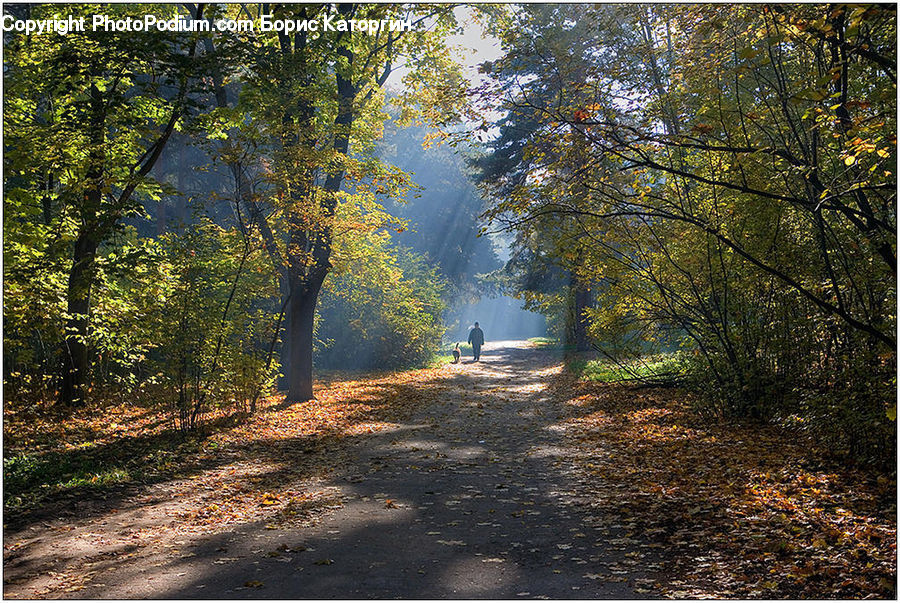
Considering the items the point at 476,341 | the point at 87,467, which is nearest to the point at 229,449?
the point at 87,467

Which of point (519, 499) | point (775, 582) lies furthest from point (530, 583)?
point (519, 499)

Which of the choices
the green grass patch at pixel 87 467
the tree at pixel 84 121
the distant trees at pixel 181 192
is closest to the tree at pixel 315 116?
the distant trees at pixel 181 192

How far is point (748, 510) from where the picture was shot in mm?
5766

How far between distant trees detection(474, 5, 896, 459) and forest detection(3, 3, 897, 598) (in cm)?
6

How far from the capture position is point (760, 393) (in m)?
9.57

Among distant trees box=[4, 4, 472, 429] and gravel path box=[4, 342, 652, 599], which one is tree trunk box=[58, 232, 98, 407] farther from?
gravel path box=[4, 342, 652, 599]

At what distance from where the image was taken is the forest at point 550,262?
561 cm

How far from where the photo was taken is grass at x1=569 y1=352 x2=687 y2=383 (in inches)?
565

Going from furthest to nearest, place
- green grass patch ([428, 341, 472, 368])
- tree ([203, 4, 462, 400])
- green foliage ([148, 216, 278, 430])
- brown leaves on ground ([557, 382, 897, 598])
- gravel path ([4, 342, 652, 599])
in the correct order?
1. green grass patch ([428, 341, 472, 368])
2. tree ([203, 4, 462, 400])
3. green foliage ([148, 216, 278, 430])
4. gravel path ([4, 342, 652, 599])
5. brown leaves on ground ([557, 382, 897, 598])

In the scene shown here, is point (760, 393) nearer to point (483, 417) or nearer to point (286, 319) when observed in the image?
point (483, 417)

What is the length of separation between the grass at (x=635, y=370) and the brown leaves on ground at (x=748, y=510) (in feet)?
11.5

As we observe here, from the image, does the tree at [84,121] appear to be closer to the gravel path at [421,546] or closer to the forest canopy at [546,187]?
the forest canopy at [546,187]

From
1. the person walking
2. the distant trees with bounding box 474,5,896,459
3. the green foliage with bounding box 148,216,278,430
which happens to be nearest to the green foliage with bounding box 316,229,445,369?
the person walking

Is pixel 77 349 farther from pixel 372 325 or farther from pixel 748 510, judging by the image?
pixel 372 325
